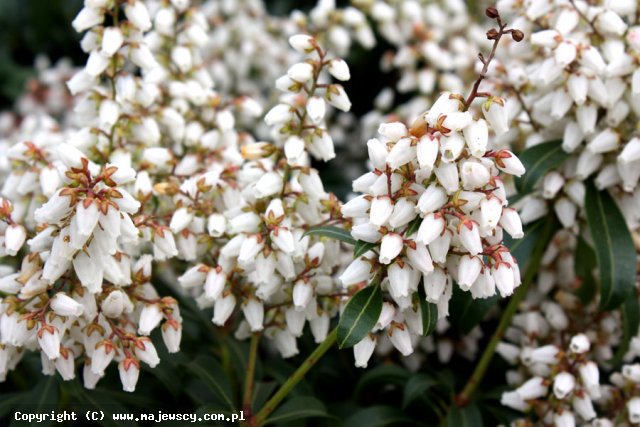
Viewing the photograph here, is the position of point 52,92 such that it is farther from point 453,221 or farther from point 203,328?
point 453,221

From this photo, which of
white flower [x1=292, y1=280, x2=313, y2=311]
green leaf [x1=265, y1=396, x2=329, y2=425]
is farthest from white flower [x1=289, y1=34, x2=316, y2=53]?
green leaf [x1=265, y1=396, x2=329, y2=425]

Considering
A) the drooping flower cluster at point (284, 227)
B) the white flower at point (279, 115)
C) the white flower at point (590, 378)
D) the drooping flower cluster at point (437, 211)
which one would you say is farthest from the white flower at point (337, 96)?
the white flower at point (590, 378)

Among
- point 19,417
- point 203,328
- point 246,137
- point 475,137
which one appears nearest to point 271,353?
point 203,328

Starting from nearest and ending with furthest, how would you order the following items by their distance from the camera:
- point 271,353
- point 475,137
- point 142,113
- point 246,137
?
1. point 475,137
2. point 142,113
3. point 246,137
4. point 271,353

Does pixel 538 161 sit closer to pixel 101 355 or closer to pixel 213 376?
pixel 213 376

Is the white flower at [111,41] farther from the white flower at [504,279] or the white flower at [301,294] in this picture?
the white flower at [504,279]

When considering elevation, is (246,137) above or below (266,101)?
above

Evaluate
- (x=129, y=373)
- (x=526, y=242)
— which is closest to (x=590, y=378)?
(x=526, y=242)
